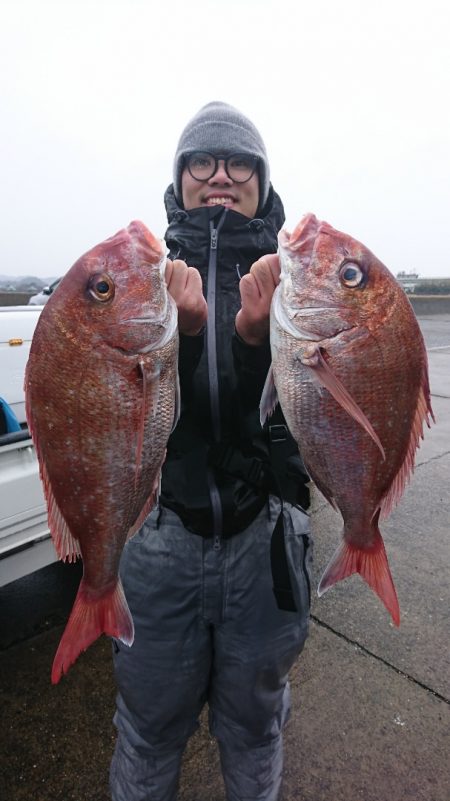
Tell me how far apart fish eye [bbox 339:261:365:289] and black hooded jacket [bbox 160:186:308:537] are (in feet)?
1.48

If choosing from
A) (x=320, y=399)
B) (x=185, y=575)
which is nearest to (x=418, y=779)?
(x=185, y=575)

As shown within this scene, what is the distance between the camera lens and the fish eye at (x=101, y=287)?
127cm

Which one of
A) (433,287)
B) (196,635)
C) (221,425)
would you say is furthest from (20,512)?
(433,287)

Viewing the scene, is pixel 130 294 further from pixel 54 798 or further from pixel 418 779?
pixel 418 779

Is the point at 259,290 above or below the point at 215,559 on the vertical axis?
above

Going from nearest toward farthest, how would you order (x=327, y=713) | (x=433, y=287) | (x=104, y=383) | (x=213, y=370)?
1. (x=104, y=383)
2. (x=213, y=370)
3. (x=327, y=713)
4. (x=433, y=287)

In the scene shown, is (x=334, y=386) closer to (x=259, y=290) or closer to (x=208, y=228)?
(x=259, y=290)

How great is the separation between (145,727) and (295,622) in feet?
2.08

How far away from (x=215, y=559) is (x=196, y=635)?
0.92 feet

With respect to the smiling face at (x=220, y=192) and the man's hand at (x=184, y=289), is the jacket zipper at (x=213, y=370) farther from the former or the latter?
the man's hand at (x=184, y=289)

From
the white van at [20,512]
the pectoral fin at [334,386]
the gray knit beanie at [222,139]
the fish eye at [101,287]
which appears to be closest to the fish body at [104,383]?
the fish eye at [101,287]

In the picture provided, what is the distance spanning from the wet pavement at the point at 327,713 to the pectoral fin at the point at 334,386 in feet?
5.89

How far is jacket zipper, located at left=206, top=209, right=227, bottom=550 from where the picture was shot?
67.8 inches

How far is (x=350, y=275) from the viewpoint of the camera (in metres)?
1.34
